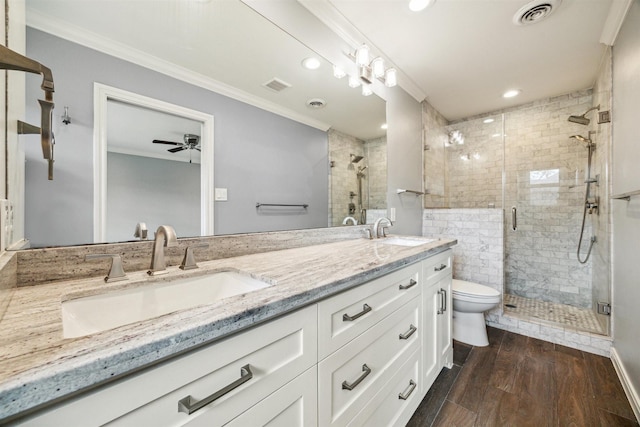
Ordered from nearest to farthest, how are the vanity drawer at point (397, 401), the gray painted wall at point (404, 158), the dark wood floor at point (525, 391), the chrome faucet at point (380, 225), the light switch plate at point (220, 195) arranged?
1. the vanity drawer at point (397, 401)
2. the light switch plate at point (220, 195)
3. the dark wood floor at point (525, 391)
4. the chrome faucet at point (380, 225)
5. the gray painted wall at point (404, 158)

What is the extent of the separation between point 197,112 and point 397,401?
5.33 ft

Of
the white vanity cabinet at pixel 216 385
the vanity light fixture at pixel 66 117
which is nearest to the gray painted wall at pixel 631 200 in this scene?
the white vanity cabinet at pixel 216 385

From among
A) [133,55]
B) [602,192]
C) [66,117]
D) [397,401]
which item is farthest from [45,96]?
[602,192]

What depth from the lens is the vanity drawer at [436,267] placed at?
1.47 m

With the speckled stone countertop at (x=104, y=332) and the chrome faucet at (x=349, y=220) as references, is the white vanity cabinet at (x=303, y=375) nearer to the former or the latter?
the speckled stone countertop at (x=104, y=332)

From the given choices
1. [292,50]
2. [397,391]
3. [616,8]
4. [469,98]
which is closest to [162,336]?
[397,391]

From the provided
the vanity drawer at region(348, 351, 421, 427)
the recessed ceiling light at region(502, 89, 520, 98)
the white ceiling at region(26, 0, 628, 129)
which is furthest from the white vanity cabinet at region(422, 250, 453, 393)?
the recessed ceiling light at region(502, 89, 520, 98)

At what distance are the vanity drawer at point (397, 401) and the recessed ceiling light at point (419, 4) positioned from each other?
2.08 m

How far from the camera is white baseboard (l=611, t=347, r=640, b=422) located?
4.57 ft

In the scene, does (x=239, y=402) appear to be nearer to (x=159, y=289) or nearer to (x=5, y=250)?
(x=159, y=289)

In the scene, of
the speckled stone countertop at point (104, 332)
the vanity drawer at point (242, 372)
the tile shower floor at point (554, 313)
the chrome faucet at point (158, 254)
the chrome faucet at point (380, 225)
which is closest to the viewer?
the speckled stone countertop at point (104, 332)

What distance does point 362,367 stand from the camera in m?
0.96

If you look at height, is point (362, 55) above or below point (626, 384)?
above

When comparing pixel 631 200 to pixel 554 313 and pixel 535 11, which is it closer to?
pixel 535 11
